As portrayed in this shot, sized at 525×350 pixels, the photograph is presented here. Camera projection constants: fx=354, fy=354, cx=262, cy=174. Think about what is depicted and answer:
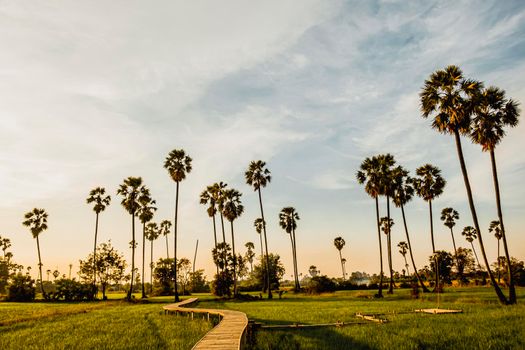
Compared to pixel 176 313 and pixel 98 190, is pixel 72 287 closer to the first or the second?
pixel 98 190

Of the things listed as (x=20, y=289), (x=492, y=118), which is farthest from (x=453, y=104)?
(x=20, y=289)

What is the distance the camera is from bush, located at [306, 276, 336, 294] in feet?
225

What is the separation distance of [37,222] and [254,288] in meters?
55.3

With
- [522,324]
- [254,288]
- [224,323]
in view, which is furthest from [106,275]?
[522,324]

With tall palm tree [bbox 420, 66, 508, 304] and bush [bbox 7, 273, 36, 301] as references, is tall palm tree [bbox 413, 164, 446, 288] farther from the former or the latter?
bush [bbox 7, 273, 36, 301]

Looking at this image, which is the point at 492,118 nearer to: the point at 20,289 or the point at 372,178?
the point at 372,178

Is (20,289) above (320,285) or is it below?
above

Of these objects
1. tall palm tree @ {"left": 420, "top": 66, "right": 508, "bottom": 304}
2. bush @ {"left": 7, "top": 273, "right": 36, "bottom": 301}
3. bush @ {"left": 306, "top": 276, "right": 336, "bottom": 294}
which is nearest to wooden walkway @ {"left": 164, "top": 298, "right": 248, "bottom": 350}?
tall palm tree @ {"left": 420, "top": 66, "right": 508, "bottom": 304}

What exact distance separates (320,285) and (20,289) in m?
56.3

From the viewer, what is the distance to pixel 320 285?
6969 centimetres

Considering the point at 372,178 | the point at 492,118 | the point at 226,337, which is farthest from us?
the point at 372,178

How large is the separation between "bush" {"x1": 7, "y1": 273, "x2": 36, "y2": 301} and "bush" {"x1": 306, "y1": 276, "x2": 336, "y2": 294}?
173 ft

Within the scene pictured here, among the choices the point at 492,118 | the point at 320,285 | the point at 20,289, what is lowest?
the point at 320,285

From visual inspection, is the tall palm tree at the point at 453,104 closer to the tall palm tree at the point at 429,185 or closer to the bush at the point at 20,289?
the tall palm tree at the point at 429,185
